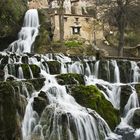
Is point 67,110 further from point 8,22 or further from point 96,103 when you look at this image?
point 8,22

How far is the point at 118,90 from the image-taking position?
24219mm

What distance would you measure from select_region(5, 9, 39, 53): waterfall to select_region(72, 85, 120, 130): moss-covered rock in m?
14.3

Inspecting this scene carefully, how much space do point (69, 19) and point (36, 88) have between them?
29.4m

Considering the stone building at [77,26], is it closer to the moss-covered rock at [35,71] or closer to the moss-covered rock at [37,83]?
the moss-covered rock at [35,71]

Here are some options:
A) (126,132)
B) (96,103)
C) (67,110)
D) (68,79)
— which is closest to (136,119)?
(126,132)

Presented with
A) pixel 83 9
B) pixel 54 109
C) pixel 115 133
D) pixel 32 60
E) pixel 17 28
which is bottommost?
pixel 115 133

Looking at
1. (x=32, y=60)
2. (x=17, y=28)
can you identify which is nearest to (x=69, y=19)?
(x=17, y=28)

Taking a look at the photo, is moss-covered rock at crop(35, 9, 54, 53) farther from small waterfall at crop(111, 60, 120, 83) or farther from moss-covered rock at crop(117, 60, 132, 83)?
moss-covered rock at crop(117, 60, 132, 83)

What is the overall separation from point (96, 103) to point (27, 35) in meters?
16.5

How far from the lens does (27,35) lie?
36750 millimetres

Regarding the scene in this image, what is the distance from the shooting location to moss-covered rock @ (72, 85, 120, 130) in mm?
21172

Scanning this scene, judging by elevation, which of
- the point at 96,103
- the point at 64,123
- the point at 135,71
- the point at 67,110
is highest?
the point at 135,71

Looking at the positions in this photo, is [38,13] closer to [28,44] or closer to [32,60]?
[28,44]

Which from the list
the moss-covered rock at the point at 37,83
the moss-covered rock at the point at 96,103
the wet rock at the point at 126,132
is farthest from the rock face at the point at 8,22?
the wet rock at the point at 126,132
